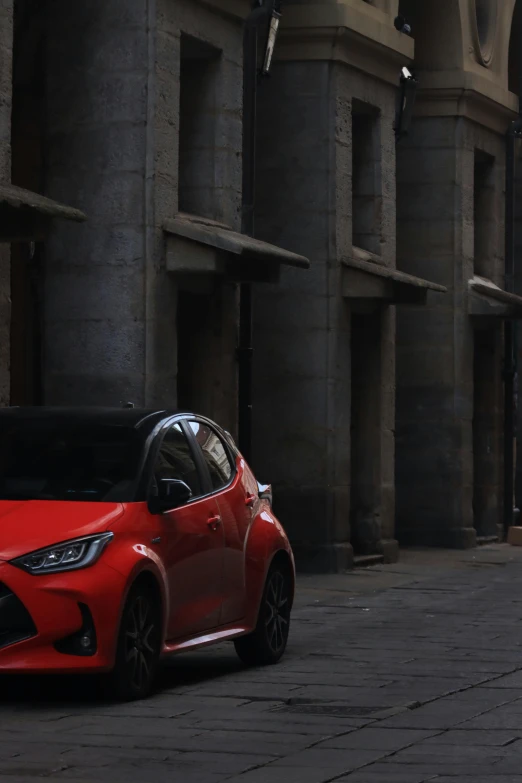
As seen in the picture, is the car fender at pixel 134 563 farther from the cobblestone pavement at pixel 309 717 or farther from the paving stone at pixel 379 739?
the paving stone at pixel 379 739

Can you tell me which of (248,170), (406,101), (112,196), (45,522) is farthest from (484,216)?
(45,522)

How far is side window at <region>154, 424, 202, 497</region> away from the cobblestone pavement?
1.11 metres

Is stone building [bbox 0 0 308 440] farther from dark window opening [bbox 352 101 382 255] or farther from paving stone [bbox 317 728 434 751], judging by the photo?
paving stone [bbox 317 728 434 751]

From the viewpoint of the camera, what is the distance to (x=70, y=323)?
18344mm

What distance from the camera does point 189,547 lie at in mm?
10586

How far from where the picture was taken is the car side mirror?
1023 centimetres

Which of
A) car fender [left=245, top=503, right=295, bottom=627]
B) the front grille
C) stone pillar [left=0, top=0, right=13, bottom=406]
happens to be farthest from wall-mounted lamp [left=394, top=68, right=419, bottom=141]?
the front grille

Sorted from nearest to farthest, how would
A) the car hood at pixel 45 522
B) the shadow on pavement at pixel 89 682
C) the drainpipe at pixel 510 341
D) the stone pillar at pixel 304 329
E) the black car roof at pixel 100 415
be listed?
the car hood at pixel 45 522
the shadow on pavement at pixel 89 682
the black car roof at pixel 100 415
the stone pillar at pixel 304 329
the drainpipe at pixel 510 341

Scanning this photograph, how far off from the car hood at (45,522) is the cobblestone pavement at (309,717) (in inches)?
31.1

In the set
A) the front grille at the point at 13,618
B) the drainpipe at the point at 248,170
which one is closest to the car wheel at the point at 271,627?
the front grille at the point at 13,618

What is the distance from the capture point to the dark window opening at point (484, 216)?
27.9 metres

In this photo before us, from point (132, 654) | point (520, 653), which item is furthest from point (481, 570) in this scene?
point (132, 654)

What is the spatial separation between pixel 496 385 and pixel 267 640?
16991 mm

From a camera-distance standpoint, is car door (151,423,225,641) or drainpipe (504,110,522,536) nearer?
car door (151,423,225,641)
